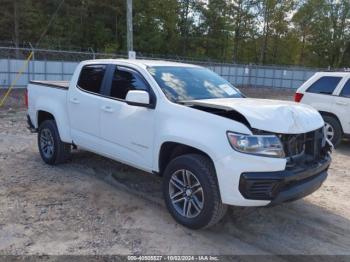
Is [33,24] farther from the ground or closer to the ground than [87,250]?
farther from the ground

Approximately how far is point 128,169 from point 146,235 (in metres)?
2.37

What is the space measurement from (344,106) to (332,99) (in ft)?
1.12

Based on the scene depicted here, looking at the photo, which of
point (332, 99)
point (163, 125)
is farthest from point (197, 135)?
point (332, 99)

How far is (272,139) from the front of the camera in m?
4.05

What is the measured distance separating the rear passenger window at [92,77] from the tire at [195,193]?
6.30 ft

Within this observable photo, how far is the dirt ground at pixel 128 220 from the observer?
13.6 ft

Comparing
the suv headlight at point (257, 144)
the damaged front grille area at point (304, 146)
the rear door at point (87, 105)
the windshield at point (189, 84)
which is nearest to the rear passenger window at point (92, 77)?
the rear door at point (87, 105)

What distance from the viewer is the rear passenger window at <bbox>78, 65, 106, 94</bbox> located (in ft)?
19.4

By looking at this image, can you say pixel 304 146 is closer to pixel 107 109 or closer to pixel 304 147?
pixel 304 147

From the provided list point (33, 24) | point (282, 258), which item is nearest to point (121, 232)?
point (282, 258)

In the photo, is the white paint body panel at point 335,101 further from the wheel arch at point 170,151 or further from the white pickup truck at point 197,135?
the wheel arch at point 170,151

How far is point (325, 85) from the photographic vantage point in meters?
9.65

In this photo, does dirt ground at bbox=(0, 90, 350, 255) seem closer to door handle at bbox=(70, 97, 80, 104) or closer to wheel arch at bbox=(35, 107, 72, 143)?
wheel arch at bbox=(35, 107, 72, 143)

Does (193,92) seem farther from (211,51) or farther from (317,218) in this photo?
(211,51)
